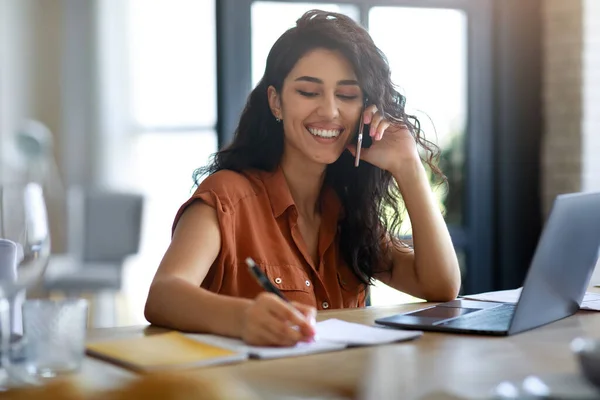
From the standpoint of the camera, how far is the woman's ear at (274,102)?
205cm

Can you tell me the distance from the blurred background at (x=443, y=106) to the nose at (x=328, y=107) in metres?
0.54

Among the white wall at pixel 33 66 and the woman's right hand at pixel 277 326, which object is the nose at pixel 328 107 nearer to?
the woman's right hand at pixel 277 326

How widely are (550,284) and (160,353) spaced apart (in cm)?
65

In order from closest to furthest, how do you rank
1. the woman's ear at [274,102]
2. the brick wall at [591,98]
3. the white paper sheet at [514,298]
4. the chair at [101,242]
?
1. the white paper sheet at [514,298]
2. the woman's ear at [274,102]
3. the brick wall at [591,98]
4. the chair at [101,242]

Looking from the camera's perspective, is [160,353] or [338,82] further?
[338,82]

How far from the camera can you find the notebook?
121 centimetres

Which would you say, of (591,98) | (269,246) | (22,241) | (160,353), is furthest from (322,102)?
(591,98)

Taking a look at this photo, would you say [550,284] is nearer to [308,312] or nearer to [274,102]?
[308,312]

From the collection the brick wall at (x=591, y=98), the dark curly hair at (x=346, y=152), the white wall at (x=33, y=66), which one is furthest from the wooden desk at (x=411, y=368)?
the white wall at (x=33, y=66)

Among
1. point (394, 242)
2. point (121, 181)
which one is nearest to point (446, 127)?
point (394, 242)

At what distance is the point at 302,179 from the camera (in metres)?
2.04

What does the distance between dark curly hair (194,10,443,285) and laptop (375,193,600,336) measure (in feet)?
1.52

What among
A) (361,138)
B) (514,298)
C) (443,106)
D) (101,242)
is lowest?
(101,242)

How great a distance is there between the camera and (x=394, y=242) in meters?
2.13
